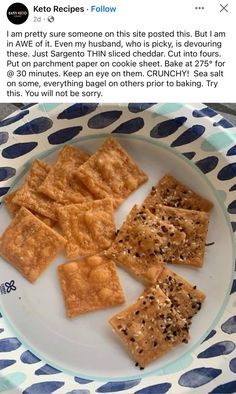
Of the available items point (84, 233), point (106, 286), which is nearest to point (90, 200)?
point (84, 233)

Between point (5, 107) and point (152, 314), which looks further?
point (5, 107)

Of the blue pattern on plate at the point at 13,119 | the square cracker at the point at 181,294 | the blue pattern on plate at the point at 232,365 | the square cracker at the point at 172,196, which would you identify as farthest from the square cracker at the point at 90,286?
the blue pattern on plate at the point at 13,119

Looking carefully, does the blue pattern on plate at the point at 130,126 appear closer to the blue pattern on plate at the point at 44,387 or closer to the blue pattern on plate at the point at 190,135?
Result: the blue pattern on plate at the point at 190,135

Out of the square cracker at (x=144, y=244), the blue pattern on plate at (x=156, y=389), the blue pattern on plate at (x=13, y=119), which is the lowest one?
the blue pattern on plate at (x=156, y=389)

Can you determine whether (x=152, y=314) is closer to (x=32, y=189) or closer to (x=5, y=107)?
(x=32, y=189)
